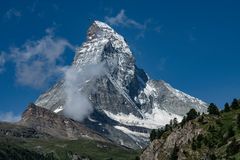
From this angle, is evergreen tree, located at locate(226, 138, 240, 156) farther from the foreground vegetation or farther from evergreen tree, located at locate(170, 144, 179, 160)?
evergreen tree, located at locate(170, 144, 179, 160)

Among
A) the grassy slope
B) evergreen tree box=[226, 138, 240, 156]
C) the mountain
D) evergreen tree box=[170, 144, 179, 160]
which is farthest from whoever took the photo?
→ evergreen tree box=[170, 144, 179, 160]

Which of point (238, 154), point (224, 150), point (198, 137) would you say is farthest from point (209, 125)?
point (238, 154)

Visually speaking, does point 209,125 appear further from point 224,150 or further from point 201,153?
point 224,150

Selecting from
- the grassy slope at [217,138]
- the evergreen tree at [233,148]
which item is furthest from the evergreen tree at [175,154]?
the evergreen tree at [233,148]

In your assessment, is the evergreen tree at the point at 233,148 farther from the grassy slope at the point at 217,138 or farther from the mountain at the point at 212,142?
the grassy slope at the point at 217,138

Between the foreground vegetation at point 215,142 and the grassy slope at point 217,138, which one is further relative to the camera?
the grassy slope at point 217,138

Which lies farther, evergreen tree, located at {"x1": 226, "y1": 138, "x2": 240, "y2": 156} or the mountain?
the mountain

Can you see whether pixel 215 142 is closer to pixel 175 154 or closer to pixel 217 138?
pixel 217 138

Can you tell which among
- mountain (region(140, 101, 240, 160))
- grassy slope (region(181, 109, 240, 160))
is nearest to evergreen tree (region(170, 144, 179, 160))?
mountain (region(140, 101, 240, 160))

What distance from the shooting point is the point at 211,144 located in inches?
7106

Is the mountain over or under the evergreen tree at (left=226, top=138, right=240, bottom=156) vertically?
over

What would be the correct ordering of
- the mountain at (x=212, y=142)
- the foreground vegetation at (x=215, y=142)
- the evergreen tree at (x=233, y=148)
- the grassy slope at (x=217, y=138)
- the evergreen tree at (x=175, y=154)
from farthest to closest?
the evergreen tree at (x=175, y=154), the grassy slope at (x=217, y=138), the mountain at (x=212, y=142), the foreground vegetation at (x=215, y=142), the evergreen tree at (x=233, y=148)

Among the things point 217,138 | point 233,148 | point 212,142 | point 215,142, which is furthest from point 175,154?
point 233,148

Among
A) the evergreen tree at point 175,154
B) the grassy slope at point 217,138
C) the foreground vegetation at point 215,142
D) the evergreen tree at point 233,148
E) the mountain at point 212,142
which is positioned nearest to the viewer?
the evergreen tree at point 233,148
